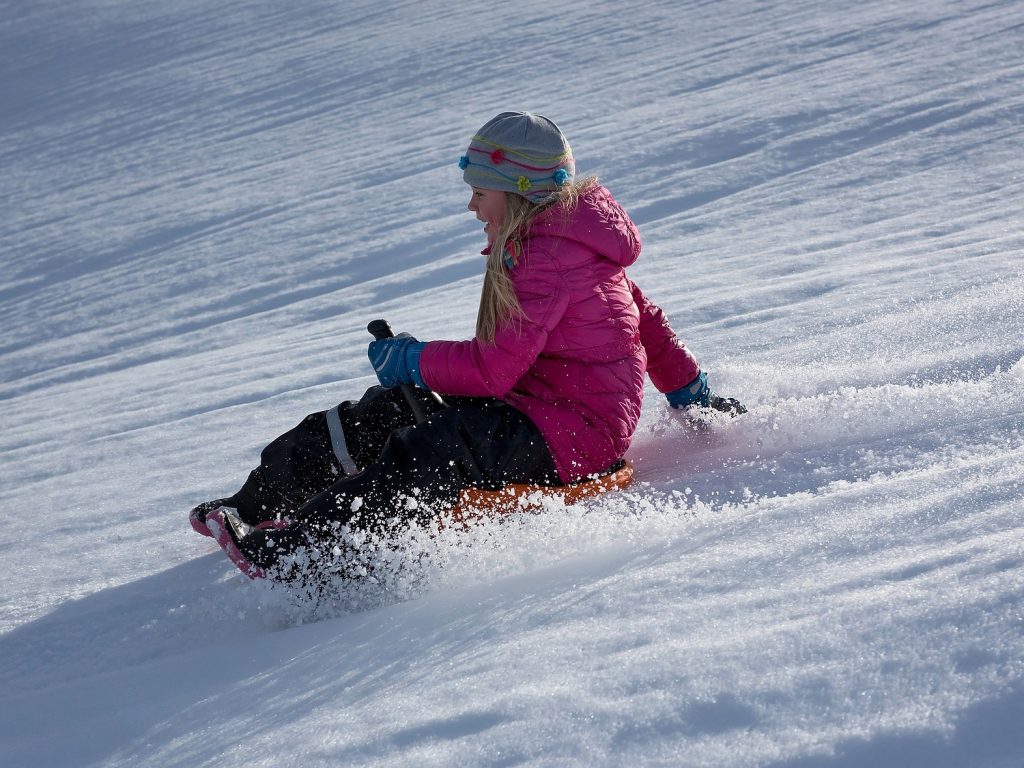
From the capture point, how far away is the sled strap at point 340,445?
2.91 m

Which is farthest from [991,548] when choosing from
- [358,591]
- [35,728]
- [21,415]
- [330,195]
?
[330,195]

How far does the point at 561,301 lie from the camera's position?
280 centimetres

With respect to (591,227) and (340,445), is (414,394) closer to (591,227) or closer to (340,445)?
(340,445)

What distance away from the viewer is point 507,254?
2852 millimetres

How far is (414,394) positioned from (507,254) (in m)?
0.51

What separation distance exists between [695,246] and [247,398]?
3.26 m

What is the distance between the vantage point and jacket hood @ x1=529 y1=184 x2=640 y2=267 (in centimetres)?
284

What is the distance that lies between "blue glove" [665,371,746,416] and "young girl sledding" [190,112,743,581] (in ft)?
1.40

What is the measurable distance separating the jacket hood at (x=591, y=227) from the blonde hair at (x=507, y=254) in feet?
0.07

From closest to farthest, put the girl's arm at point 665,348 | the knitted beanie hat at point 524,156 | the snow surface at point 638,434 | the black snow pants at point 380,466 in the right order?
the snow surface at point 638,434 < the black snow pants at point 380,466 < the knitted beanie hat at point 524,156 < the girl's arm at point 665,348

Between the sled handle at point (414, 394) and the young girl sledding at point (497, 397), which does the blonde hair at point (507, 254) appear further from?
the sled handle at point (414, 394)

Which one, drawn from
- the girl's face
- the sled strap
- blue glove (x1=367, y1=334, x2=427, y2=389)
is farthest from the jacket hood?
the sled strap

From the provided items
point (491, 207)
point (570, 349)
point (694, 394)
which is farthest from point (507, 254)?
point (694, 394)

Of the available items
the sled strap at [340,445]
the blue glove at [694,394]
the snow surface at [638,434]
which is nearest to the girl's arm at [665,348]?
the blue glove at [694,394]
